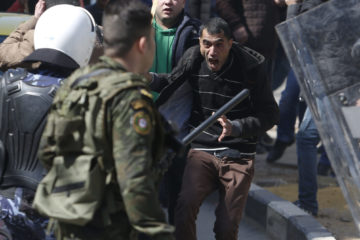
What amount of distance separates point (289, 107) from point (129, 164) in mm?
5262

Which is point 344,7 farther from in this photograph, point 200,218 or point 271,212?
point 200,218

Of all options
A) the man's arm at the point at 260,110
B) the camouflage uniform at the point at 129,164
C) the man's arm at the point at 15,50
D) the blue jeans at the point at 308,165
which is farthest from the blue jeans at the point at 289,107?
the camouflage uniform at the point at 129,164

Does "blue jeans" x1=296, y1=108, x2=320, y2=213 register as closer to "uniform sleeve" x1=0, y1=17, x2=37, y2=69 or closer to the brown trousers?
the brown trousers

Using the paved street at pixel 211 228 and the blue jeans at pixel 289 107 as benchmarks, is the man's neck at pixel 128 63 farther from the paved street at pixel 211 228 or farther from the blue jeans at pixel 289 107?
the blue jeans at pixel 289 107

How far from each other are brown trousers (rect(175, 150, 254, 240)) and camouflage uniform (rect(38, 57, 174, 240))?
1961 millimetres

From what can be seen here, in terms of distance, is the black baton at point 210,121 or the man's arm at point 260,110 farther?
the man's arm at point 260,110

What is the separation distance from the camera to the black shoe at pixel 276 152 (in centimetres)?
803

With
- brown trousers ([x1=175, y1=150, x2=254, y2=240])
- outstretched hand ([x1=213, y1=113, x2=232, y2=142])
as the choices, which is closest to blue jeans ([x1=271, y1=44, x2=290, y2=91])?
brown trousers ([x1=175, y1=150, x2=254, y2=240])

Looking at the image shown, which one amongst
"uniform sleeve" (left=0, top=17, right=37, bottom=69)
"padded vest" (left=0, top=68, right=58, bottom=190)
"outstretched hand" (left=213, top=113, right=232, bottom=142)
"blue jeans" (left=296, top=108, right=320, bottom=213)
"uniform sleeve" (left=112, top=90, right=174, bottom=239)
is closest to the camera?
"uniform sleeve" (left=112, top=90, right=174, bottom=239)

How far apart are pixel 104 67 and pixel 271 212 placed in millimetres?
3485

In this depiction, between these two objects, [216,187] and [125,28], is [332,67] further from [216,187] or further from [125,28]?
→ [216,187]

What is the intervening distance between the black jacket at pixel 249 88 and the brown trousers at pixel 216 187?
8.6 inches

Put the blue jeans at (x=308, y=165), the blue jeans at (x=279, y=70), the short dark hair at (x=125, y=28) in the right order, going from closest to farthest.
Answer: the short dark hair at (x=125, y=28) < the blue jeans at (x=308, y=165) < the blue jeans at (x=279, y=70)

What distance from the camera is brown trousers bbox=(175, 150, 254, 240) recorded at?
4.72 metres
